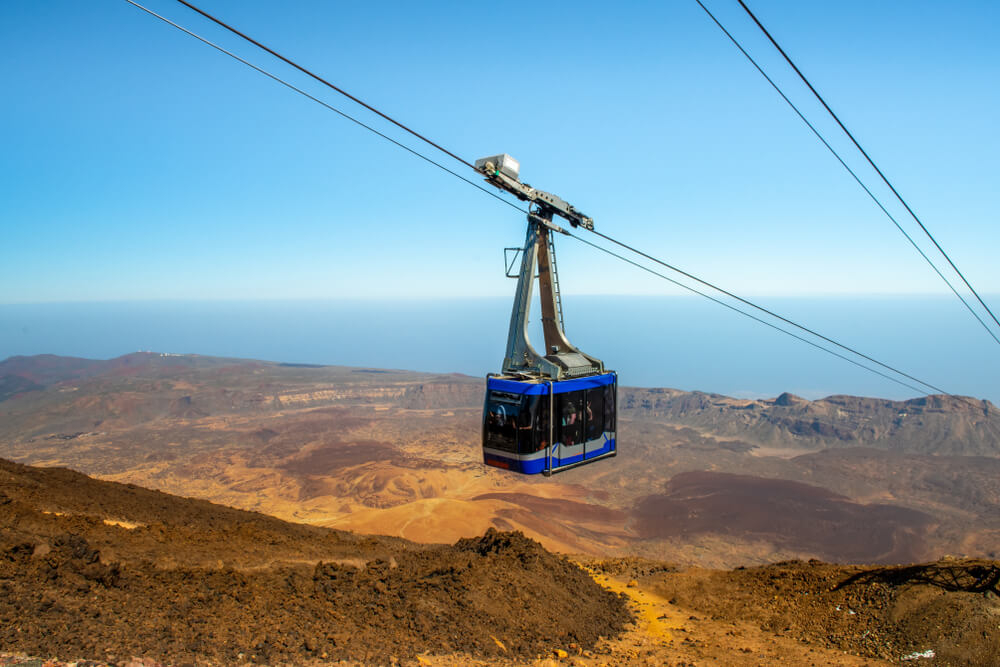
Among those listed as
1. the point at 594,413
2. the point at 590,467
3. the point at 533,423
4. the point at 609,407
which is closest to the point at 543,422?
the point at 533,423

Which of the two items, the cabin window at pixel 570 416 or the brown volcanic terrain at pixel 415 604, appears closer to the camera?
the brown volcanic terrain at pixel 415 604

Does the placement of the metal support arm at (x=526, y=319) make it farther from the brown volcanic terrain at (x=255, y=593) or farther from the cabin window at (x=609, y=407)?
the brown volcanic terrain at (x=255, y=593)

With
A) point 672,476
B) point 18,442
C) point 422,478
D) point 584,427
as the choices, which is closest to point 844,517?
point 672,476

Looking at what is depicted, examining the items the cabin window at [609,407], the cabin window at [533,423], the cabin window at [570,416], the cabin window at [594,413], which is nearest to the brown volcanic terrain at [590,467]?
the cabin window at [609,407]

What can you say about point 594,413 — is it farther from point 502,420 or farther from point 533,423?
point 502,420

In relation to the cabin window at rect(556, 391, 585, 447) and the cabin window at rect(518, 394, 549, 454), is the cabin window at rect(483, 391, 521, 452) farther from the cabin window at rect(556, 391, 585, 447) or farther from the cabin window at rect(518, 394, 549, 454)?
the cabin window at rect(556, 391, 585, 447)

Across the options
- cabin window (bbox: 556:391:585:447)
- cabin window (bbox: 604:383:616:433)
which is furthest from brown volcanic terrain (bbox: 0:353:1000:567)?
cabin window (bbox: 556:391:585:447)

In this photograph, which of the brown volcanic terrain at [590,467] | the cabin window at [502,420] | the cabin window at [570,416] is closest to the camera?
the cabin window at [502,420]
